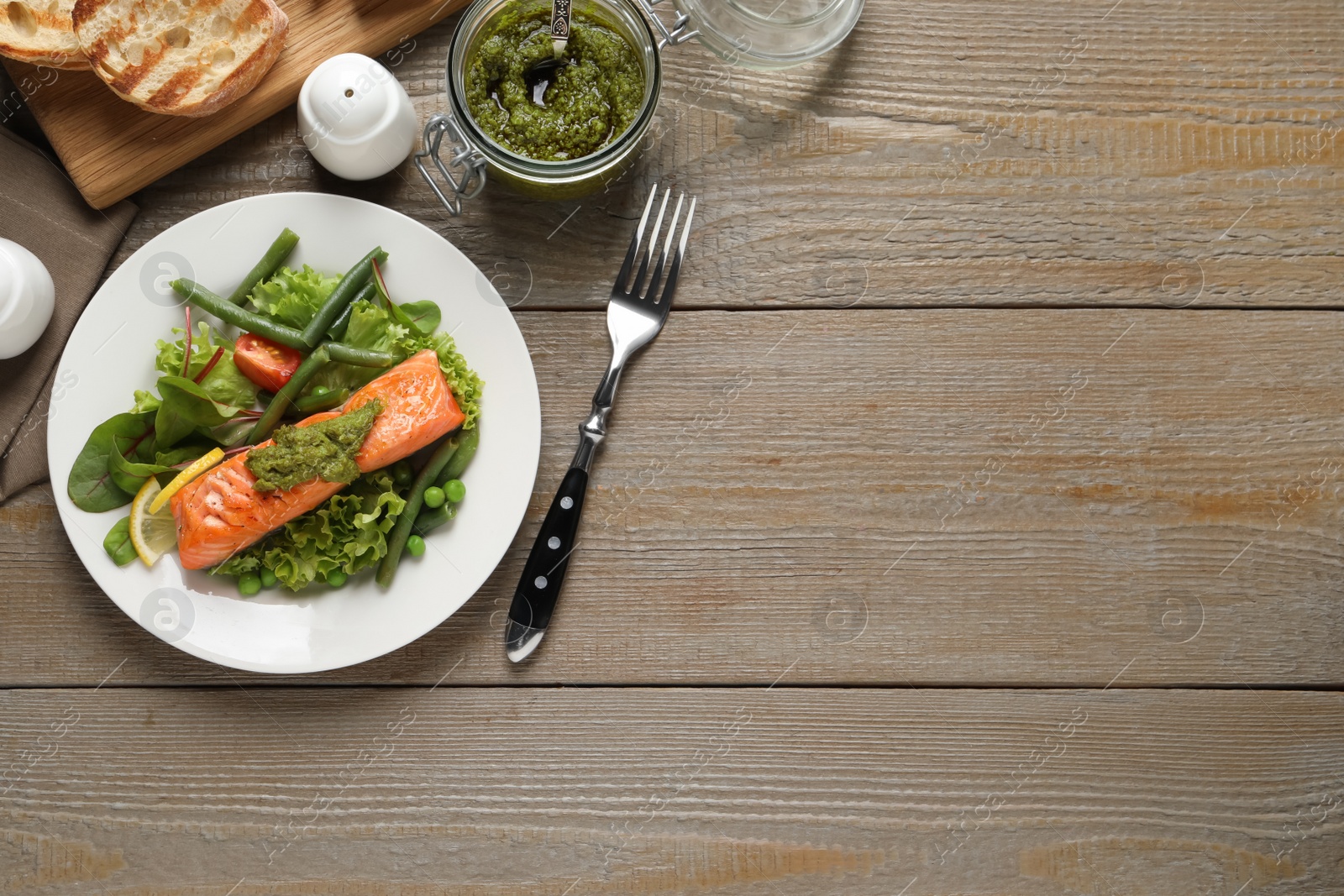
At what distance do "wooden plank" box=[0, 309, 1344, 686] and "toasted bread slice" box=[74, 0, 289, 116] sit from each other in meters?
0.65

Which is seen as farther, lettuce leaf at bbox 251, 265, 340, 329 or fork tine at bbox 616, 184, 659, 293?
fork tine at bbox 616, 184, 659, 293

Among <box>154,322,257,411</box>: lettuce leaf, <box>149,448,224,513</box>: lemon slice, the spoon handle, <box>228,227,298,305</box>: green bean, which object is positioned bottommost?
<box>149,448,224,513</box>: lemon slice

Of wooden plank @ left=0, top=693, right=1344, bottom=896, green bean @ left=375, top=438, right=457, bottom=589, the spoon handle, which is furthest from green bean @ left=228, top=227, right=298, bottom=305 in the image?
wooden plank @ left=0, top=693, right=1344, bottom=896

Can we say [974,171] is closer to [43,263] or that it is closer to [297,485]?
[297,485]

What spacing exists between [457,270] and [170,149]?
58 cm

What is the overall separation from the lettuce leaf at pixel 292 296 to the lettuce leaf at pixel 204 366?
100mm

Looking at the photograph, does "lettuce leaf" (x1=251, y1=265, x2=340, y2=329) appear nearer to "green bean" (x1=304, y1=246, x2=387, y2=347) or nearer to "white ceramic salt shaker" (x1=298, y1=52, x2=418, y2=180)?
"green bean" (x1=304, y1=246, x2=387, y2=347)

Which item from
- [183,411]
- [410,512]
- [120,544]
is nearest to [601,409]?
[410,512]

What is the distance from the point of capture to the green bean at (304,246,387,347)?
1.49 m

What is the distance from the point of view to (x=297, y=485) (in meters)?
1.41

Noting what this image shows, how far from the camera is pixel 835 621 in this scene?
5.40ft

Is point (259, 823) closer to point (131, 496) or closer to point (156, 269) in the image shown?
point (131, 496)

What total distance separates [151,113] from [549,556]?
1.09 metres

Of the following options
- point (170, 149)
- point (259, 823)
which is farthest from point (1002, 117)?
point (259, 823)
